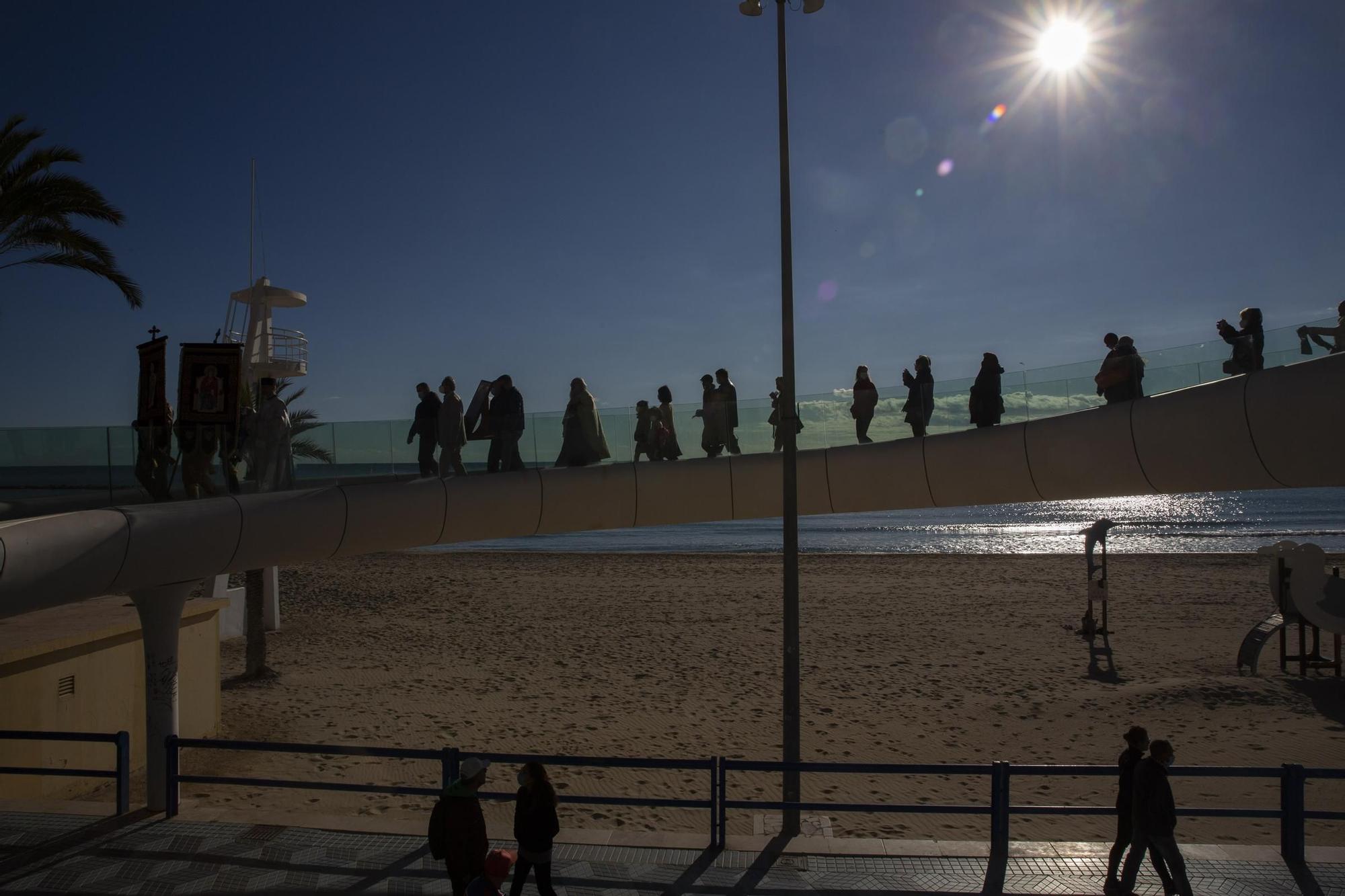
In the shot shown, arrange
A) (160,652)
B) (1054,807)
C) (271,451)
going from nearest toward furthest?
(1054,807) → (160,652) → (271,451)

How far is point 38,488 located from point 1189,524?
234 ft

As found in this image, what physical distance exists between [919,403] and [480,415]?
6.24 m

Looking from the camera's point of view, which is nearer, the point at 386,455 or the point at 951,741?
the point at 386,455

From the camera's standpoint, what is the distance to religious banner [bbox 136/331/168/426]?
1064 centimetres

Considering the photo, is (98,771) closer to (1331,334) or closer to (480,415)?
(480,415)

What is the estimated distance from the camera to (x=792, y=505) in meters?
9.73

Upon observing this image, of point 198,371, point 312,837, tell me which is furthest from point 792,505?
point 198,371

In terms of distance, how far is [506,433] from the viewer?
41.1 feet

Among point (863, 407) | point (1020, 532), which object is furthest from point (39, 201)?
point (1020, 532)

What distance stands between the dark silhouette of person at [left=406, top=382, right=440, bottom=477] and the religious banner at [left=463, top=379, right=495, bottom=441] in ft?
1.40

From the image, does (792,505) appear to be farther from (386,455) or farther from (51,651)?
(51,651)

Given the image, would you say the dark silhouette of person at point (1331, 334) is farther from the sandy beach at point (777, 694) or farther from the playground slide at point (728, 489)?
the sandy beach at point (777, 694)

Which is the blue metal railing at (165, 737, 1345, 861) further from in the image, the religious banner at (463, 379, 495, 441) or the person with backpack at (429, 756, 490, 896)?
the religious banner at (463, 379, 495, 441)

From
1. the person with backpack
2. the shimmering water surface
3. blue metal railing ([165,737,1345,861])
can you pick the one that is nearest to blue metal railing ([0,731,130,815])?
blue metal railing ([165,737,1345,861])
